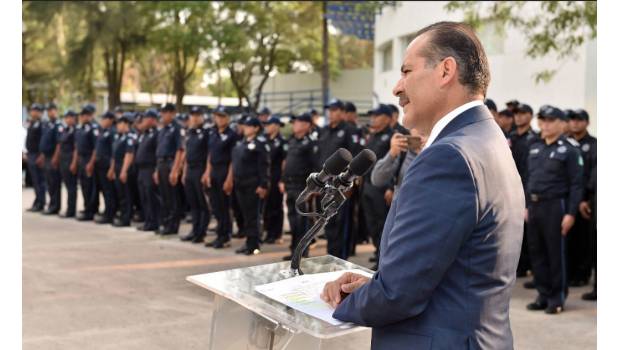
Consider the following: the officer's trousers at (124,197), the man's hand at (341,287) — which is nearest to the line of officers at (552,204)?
the man's hand at (341,287)

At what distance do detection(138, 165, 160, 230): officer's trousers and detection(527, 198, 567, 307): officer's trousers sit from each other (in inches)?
242

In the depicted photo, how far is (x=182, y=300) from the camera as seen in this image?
6.03m

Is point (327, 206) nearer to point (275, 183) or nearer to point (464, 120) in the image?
point (464, 120)

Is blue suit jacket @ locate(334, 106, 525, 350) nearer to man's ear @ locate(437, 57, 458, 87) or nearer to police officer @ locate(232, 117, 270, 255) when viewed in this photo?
Answer: man's ear @ locate(437, 57, 458, 87)

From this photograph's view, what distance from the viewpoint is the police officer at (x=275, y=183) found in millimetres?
9383

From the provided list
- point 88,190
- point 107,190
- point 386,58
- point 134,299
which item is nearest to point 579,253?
point 134,299

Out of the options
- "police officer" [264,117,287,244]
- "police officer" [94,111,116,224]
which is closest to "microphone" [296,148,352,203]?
"police officer" [264,117,287,244]

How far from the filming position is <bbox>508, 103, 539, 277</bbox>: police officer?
23.9ft

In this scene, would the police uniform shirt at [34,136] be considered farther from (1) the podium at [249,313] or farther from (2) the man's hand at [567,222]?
(1) the podium at [249,313]

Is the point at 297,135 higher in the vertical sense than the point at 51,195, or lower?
higher

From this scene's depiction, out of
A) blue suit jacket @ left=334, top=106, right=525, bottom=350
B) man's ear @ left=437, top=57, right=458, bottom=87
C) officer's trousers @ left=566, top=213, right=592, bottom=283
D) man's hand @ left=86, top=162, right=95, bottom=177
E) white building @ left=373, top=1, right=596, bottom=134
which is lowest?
officer's trousers @ left=566, top=213, right=592, bottom=283
